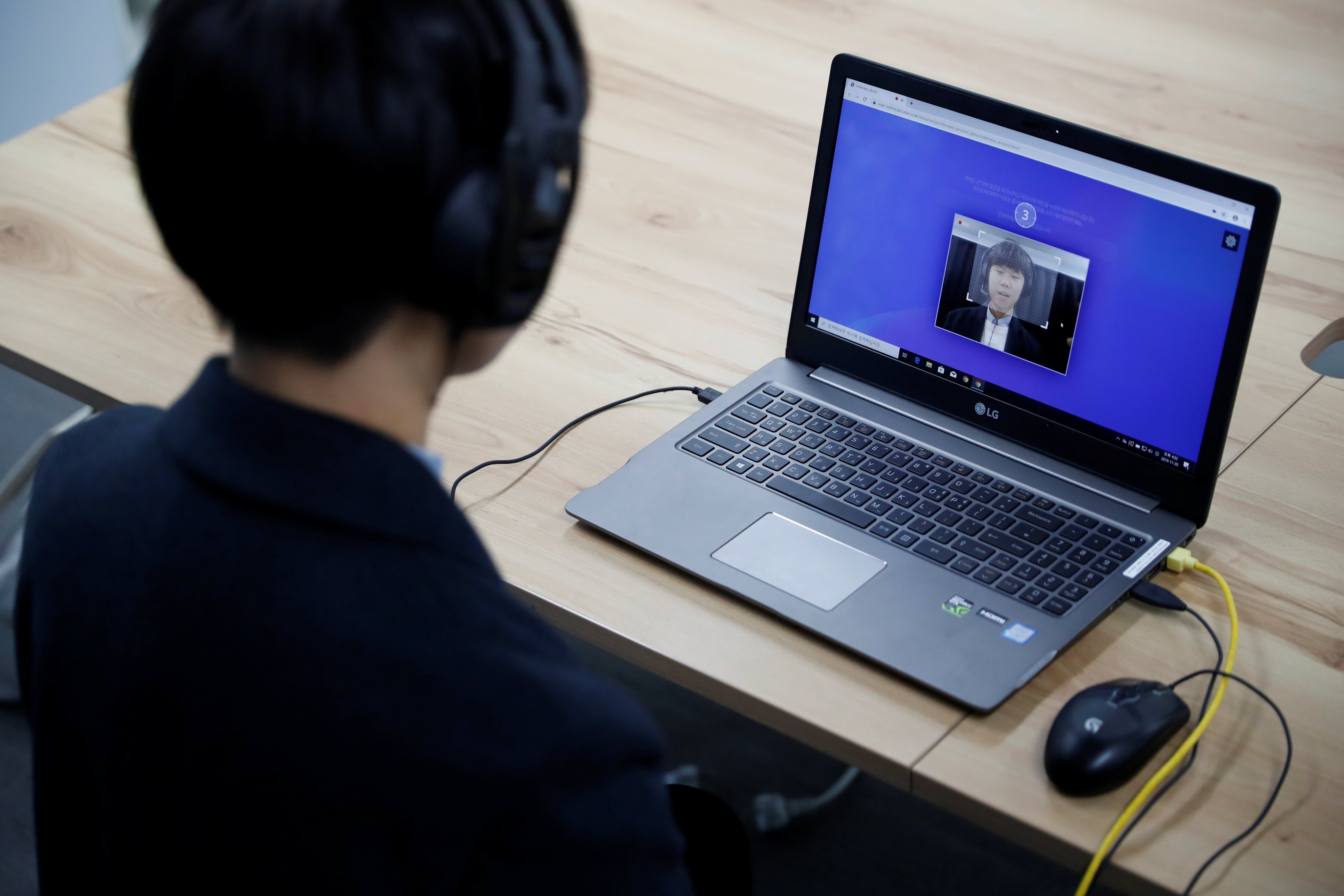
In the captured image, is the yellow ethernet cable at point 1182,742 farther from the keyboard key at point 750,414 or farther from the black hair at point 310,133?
the black hair at point 310,133

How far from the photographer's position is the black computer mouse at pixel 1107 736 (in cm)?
79

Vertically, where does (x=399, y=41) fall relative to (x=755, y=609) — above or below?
above

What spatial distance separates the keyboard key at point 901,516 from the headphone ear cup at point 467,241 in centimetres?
51

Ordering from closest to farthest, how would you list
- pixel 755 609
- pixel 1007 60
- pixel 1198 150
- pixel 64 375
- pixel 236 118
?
pixel 236 118 < pixel 755 609 < pixel 64 375 < pixel 1198 150 < pixel 1007 60

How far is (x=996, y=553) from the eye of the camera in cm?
95

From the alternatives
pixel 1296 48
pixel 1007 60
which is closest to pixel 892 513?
pixel 1007 60

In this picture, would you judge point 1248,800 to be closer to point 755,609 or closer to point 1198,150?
point 755,609

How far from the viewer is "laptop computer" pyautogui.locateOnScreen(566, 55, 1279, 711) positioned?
907mm

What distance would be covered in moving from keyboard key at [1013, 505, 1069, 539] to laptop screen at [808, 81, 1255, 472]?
8 centimetres

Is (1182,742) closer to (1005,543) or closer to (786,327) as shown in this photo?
(1005,543)

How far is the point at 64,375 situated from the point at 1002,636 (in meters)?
0.82

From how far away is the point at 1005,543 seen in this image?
3.16 ft

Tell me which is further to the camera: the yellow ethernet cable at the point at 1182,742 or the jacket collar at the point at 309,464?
the yellow ethernet cable at the point at 1182,742

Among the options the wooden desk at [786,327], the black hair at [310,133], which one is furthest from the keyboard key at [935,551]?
the black hair at [310,133]
